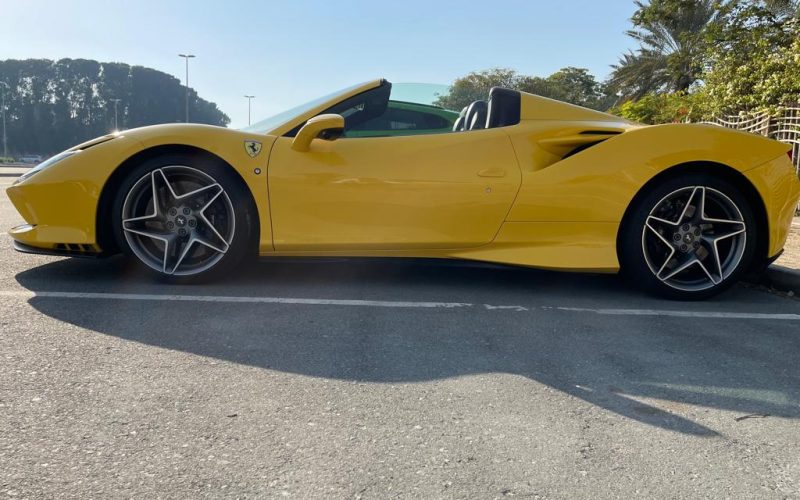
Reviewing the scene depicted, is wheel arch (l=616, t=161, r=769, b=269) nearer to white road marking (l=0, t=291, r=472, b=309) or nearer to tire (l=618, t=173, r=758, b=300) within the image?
tire (l=618, t=173, r=758, b=300)

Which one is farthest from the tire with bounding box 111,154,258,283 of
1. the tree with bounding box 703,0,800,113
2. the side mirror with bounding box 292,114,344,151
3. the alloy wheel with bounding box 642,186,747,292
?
the tree with bounding box 703,0,800,113

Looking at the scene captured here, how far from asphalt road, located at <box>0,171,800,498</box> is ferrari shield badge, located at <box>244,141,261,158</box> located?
761 millimetres

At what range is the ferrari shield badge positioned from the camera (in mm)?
3285

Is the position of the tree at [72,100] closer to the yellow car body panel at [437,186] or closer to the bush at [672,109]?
the bush at [672,109]

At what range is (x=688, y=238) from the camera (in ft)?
11.3

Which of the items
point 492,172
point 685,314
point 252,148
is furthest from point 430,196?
point 685,314

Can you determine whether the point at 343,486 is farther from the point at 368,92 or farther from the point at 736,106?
the point at 736,106

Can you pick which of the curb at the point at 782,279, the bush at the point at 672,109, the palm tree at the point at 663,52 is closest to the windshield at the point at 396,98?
the curb at the point at 782,279

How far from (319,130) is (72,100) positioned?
95259mm

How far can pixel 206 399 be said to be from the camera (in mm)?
1873

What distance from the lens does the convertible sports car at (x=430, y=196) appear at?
3.26m

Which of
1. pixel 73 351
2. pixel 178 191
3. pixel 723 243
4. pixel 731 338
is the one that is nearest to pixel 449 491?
pixel 73 351

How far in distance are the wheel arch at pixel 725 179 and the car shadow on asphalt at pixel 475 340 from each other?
53cm

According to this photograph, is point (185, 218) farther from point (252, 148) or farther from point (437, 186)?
point (437, 186)
